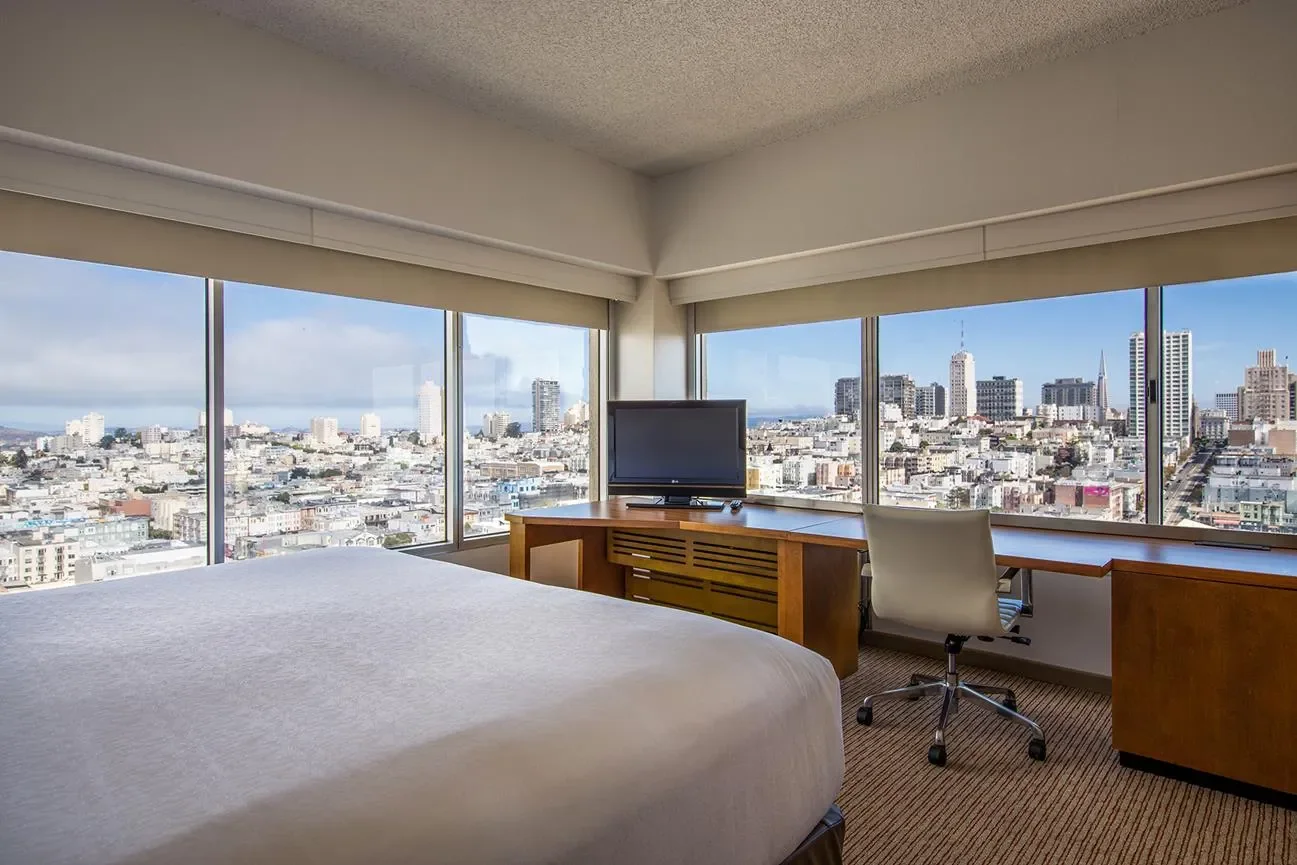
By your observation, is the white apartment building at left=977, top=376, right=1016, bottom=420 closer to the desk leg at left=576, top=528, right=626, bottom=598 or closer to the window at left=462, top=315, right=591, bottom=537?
the desk leg at left=576, top=528, right=626, bottom=598

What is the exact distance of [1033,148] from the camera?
123 inches

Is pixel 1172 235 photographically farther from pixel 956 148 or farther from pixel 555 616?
pixel 555 616

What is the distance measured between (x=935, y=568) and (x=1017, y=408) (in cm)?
137

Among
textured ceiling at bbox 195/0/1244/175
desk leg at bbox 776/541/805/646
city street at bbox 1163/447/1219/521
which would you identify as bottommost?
desk leg at bbox 776/541/805/646

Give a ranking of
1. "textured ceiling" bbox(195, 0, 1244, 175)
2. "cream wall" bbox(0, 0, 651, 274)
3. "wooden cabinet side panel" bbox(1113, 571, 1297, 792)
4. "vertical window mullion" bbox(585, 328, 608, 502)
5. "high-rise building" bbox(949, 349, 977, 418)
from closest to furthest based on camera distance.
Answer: "wooden cabinet side panel" bbox(1113, 571, 1297, 792), "cream wall" bbox(0, 0, 651, 274), "textured ceiling" bbox(195, 0, 1244, 175), "high-rise building" bbox(949, 349, 977, 418), "vertical window mullion" bbox(585, 328, 608, 502)

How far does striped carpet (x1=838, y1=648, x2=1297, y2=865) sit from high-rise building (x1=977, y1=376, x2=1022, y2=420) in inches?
55.5

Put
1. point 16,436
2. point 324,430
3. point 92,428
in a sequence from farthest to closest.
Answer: point 324,430 → point 92,428 → point 16,436

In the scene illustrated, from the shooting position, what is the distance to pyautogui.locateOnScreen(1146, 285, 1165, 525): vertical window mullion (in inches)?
124

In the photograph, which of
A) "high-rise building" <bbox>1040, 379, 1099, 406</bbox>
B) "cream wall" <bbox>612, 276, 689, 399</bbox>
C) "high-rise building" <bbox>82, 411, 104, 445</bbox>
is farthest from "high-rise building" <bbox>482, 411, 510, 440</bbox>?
"high-rise building" <bbox>1040, 379, 1099, 406</bbox>

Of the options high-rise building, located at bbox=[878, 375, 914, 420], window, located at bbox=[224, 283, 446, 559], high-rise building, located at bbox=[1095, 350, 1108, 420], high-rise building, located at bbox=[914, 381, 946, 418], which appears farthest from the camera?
high-rise building, located at bbox=[878, 375, 914, 420]

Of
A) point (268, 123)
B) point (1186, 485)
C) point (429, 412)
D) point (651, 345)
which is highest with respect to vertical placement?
point (268, 123)

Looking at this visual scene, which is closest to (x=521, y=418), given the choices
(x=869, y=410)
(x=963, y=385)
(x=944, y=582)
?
(x=869, y=410)

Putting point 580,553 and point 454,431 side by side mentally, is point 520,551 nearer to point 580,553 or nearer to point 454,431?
point 580,553

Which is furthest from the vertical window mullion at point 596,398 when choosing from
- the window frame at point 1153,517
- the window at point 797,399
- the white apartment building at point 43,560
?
the white apartment building at point 43,560
